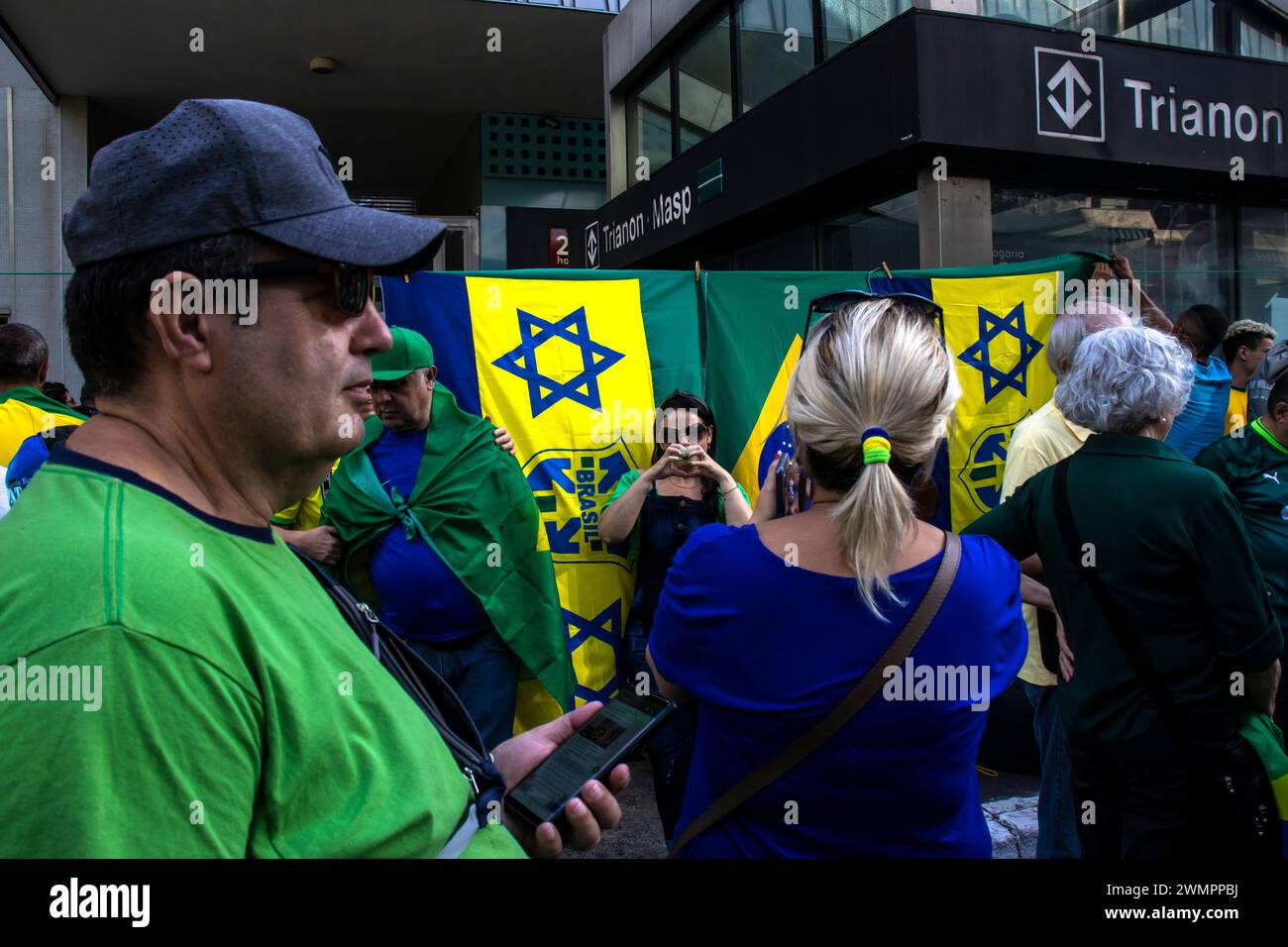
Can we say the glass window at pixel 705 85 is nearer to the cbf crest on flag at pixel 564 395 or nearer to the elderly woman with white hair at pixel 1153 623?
the cbf crest on flag at pixel 564 395

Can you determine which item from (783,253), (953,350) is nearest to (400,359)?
(953,350)

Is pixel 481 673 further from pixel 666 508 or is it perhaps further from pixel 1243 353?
pixel 1243 353

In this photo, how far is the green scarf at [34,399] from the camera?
14.4 ft

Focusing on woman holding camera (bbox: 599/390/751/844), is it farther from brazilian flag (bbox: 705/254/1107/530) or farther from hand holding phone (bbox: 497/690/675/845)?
hand holding phone (bbox: 497/690/675/845)

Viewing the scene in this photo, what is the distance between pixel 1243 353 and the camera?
5.47 metres

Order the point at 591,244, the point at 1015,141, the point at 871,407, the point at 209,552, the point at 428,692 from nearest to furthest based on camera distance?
the point at 209,552 < the point at 428,692 < the point at 871,407 < the point at 1015,141 < the point at 591,244

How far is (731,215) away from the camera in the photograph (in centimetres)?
820

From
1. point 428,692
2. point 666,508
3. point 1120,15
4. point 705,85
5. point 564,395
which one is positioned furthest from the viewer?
point 705,85

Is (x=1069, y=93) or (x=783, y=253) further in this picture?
(x=783, y=253)

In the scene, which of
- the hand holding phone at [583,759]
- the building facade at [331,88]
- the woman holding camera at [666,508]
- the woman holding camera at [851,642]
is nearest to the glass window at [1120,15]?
the woman holding camera at [666,508]

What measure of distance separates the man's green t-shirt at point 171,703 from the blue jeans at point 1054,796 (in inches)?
104

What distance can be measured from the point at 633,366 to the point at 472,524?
147 cm
